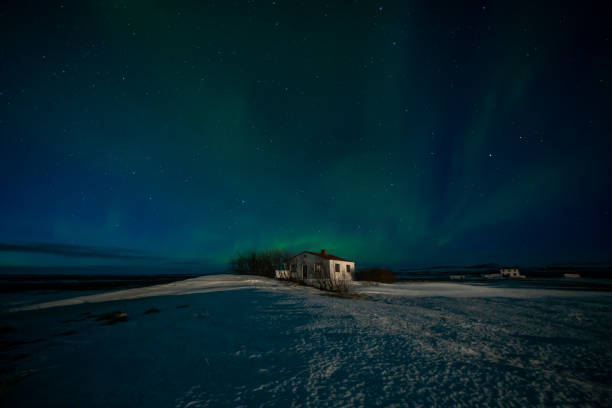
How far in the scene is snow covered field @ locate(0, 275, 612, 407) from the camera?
2736mm

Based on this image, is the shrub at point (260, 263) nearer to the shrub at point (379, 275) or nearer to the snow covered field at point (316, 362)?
the shrub at point (379, 275)

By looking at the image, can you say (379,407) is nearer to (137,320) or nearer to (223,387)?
(223,387)

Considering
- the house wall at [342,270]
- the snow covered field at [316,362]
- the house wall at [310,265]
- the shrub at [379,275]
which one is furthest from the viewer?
the shrub at [379,275]

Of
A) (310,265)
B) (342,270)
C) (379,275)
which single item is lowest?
(379,275)

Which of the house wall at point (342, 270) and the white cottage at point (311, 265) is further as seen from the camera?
the house wall at point (342, 270)

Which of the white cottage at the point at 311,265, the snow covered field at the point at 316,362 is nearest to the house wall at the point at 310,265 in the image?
the white cottage at the point at 311,265

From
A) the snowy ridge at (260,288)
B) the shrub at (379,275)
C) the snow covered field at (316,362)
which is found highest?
the snow covered field at (316,362)

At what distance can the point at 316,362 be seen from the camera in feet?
11.6

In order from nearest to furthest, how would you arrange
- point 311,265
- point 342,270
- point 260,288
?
1. point 260,288
2. point 311,265
3. point 342,270

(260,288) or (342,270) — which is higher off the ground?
(260,288)

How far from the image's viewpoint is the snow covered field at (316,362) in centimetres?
274

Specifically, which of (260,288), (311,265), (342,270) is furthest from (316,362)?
(342,270)

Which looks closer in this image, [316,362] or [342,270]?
[316,362]

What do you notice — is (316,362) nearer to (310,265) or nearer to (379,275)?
(310,265)
